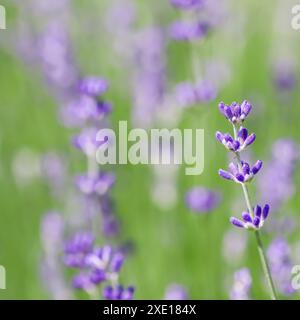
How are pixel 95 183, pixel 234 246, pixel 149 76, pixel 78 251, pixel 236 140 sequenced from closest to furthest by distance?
pixel 236 140
pixel 78 251
pixel 95 183
pixel 234 246
pixel 149 76

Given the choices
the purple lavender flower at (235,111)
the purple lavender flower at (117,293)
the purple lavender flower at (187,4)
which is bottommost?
the purple lavender flower at (117,293)

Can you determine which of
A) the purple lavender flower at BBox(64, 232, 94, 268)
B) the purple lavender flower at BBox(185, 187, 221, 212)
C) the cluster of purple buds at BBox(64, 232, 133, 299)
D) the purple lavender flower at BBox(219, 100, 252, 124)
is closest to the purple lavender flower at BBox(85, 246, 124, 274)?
the cluster of purple buds at BBox(64, 232, 133, 299)

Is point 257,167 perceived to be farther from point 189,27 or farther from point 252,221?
point 189,27

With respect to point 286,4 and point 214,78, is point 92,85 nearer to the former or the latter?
point 214,78

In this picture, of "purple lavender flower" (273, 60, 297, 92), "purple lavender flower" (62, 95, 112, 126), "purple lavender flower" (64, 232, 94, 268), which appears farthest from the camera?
"purple lavender flower" (273, 60, 297, 92)

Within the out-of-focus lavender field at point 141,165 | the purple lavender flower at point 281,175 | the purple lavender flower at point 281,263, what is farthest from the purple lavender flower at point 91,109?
the purple lavender flower at point 281,175

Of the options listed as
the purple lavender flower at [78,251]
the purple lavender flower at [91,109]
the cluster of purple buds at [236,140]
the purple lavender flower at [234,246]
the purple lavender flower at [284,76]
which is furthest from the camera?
the purple lavender flower at [284,76]

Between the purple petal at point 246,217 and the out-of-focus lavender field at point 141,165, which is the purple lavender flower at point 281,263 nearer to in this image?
the out-of-focus lavender field at point 141,165

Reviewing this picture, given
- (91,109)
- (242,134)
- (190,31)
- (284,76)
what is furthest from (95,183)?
(284,76)

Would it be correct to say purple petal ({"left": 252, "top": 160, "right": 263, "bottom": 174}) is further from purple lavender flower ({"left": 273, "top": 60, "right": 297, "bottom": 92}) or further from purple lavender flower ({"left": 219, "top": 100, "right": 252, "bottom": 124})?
purple lavender flower ({"left": 273, "top": 60, "right": 297, "bottom": 92})
